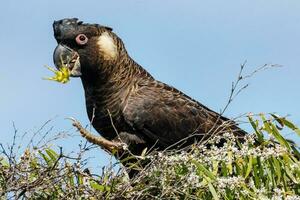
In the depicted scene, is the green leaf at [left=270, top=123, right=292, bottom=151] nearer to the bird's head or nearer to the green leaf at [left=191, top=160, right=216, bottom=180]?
the green leaf at [left=191, top=160, right=216, bottom=180]

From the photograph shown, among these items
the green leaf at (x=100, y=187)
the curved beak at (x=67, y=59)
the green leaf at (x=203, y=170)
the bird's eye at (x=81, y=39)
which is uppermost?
the bird's eye at (x=81, y=39)

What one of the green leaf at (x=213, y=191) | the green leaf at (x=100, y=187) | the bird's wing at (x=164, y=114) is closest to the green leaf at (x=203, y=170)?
the green leaf at (x=213, y=191)

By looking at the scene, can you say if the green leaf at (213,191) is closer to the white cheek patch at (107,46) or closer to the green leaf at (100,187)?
the green leaf at (100,187)

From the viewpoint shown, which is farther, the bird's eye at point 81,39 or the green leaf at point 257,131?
the bird's eye at point 81,39

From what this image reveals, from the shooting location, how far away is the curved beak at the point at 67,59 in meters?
6.66

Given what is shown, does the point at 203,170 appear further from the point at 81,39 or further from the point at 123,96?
the point at 81,39

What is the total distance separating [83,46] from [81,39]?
6cm

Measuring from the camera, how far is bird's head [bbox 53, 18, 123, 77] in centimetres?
678

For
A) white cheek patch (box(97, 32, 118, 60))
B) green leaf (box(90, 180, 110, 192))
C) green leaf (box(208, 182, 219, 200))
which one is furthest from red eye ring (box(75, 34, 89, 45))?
green leaf (box(208, 182, 219, 200))

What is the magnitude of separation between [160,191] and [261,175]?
2.09 ft

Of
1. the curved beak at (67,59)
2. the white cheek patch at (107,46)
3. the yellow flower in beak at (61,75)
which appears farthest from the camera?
the white cheek patch at (107,46)

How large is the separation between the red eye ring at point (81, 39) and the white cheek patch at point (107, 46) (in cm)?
12

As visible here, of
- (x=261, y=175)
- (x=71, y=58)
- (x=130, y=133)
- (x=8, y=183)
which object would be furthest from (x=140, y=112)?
(x=8, y=183)

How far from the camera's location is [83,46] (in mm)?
6941
